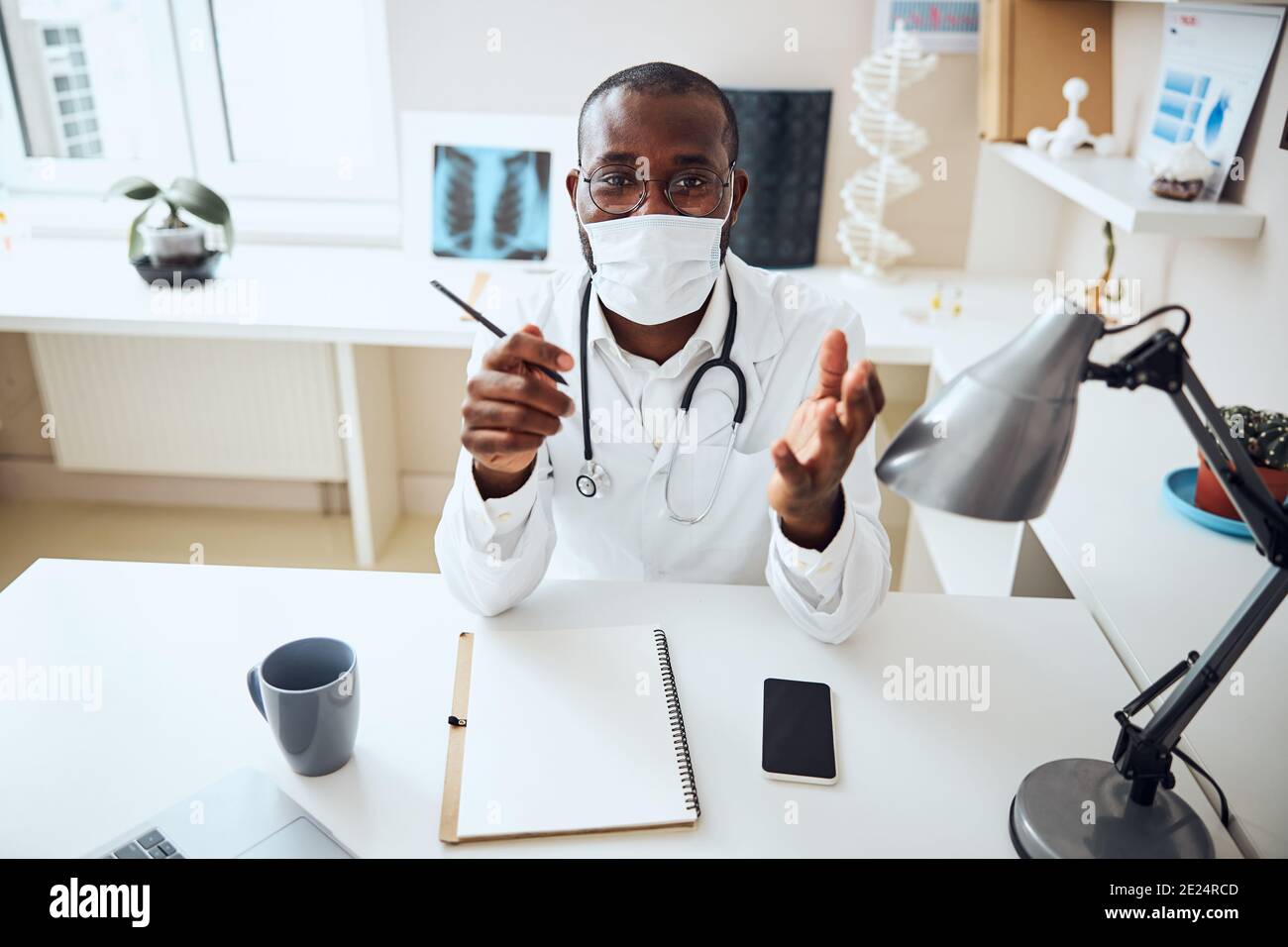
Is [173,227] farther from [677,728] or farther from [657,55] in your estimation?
[677,728]

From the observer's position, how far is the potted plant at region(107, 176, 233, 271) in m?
2.40

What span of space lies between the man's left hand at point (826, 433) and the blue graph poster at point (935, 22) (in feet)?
6.06

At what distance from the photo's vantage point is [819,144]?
2.53 metres

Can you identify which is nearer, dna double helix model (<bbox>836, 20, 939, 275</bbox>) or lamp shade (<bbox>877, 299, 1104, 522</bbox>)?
lamp shade (<bbox>877, 299, 1104, 522</bbox>)

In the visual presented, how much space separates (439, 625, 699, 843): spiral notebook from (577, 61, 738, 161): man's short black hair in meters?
0.66

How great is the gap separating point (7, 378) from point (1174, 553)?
3083mm

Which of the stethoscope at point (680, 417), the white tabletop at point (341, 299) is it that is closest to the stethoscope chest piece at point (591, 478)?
the stethoscope at point (680, 417)

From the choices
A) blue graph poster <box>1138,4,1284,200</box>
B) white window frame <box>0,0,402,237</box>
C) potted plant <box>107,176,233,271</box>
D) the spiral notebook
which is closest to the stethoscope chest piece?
the spiral notebook

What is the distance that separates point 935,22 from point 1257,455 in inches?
60.9

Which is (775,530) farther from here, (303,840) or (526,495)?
(303,840)

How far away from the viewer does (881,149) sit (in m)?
2.51

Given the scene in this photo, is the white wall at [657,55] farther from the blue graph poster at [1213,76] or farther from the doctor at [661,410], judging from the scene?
the doctor at [661,410]

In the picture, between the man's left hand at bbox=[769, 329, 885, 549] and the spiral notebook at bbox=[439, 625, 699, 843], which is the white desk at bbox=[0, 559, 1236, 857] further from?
the man's left hand at bbox=[769, 329, 885, 549]
